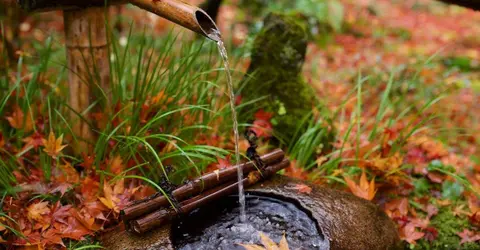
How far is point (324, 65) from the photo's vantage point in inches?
247

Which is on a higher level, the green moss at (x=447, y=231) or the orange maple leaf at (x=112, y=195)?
the orange maple leaf at (x=112, y=195)

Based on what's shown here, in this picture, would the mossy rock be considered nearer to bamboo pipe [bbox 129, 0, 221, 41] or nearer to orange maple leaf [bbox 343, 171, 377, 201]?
orange maple leaf [bbox 343, 171, 377, 201]

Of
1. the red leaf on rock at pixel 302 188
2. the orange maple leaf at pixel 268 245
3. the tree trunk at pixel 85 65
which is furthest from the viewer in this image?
the tree trunk at pixel 85 65

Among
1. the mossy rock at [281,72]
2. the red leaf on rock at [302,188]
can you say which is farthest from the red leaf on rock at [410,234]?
the mossy rock at [281,72]

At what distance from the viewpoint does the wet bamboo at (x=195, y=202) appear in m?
2.13

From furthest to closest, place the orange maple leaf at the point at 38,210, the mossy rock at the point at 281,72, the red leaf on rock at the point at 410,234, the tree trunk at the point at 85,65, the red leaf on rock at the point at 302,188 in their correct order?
the mossy rock at the point at 281,72 → the red leaf on rock at the point at 410,234 → the tree trunk at the point at 85,65 → the red leaf on rock at the point at 302,188 → the orange maple leaf at the point at 38,210

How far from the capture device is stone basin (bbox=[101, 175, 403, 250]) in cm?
216

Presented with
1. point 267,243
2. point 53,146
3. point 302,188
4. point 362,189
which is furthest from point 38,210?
point 362,189

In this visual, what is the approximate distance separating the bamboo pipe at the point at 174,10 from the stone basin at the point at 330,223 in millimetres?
895

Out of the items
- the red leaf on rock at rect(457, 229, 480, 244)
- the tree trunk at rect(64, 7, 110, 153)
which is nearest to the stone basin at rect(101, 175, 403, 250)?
the red leaf on rock at rect(457, 229, 480, 244)

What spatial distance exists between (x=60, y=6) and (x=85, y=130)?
792mm

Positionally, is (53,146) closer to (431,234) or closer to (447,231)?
(431,234)

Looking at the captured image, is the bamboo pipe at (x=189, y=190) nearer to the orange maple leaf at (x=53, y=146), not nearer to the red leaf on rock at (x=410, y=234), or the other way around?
the orange maple leaf at (x=53, y=146)

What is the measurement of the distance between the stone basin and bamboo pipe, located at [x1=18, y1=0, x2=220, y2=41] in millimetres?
895
